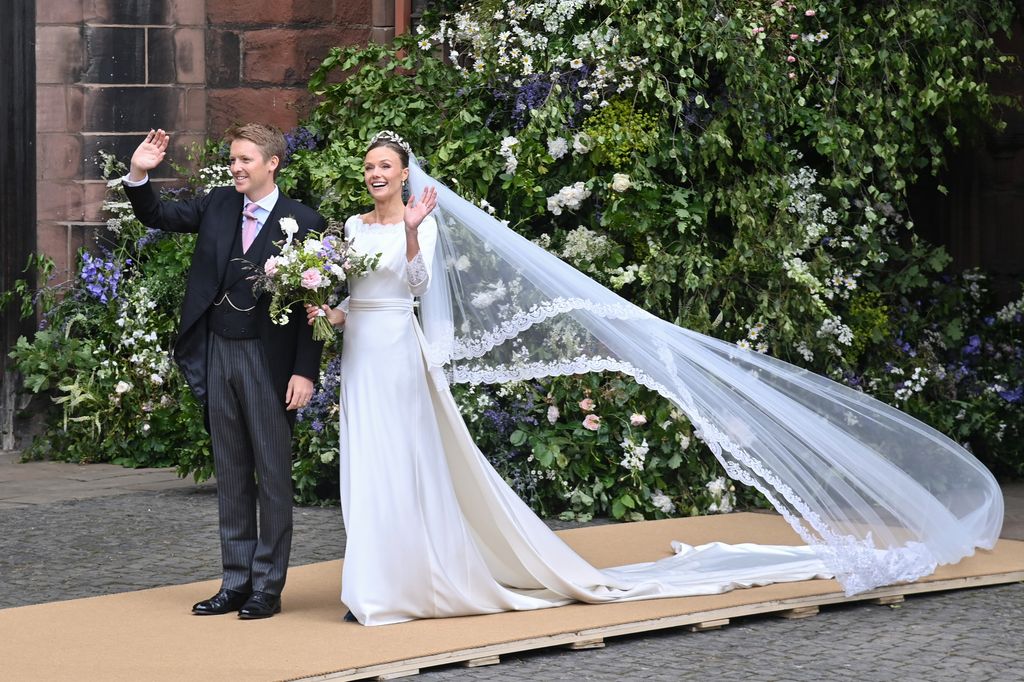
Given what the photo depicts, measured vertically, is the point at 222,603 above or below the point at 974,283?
below

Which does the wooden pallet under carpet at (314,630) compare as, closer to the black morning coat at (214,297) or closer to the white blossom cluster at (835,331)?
the black morning coat at (214,297)

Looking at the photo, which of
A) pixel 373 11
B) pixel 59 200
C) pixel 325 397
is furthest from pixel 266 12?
pixel 325 397

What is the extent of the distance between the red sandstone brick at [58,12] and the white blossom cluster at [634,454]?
16.5 ft

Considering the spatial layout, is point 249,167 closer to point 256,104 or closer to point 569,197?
point 569,197

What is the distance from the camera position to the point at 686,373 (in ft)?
20.4

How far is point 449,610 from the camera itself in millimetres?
5809

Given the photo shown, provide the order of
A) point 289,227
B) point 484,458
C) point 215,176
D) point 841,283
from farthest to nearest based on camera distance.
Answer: point 215,176 → point 841,283 → point 484,458 → point 289,227

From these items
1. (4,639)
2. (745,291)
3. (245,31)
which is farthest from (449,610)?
(245,31)

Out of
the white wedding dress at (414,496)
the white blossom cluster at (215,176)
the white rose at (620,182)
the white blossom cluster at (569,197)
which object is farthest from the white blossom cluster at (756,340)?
the white blossom cluster at (215,176)

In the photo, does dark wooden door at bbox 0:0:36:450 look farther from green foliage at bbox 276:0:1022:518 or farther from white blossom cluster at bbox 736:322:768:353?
white blossom cluster at bbox 736:322:768:353

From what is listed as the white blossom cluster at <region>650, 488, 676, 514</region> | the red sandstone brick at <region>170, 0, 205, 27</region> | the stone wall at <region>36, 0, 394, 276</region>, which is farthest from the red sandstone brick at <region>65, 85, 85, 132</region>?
the white blossom cluster at <region>650, 488, 676, 514</region>

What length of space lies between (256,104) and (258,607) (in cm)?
583

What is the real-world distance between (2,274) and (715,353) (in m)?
6.30

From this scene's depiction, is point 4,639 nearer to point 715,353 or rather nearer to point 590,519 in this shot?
point 715,353
